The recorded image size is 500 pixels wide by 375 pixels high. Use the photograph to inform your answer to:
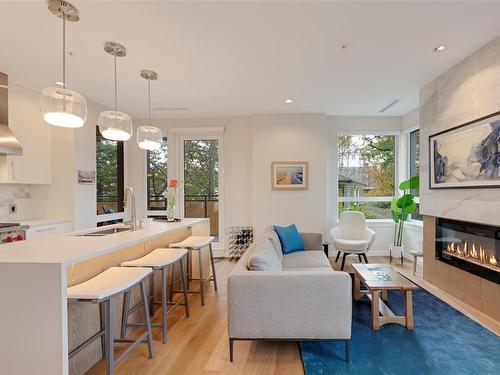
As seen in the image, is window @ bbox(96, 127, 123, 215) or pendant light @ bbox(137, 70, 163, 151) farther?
window @ bbox(96, 127, 123, 215)

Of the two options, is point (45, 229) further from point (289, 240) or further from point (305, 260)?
point (305, 260)

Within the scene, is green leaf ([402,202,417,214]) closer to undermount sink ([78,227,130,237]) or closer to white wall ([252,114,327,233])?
white wall ([252,114,327,233])

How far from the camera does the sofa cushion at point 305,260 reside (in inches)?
130

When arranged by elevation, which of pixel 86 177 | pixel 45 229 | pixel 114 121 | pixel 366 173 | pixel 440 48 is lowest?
pixel 45 229

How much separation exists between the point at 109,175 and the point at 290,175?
3285mm

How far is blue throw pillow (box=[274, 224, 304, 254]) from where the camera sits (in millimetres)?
3889

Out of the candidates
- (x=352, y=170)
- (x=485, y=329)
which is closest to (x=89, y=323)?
A: (x=485, y=329)

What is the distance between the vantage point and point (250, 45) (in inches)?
108

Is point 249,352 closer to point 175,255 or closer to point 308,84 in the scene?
point 175,255

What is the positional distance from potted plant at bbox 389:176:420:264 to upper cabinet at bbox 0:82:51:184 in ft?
18.3

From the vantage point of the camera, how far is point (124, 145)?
223 inches

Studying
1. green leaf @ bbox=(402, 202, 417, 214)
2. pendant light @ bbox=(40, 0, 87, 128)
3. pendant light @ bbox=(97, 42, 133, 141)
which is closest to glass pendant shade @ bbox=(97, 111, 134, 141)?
pendant light @ bbox=(97, 42, 133, 141)

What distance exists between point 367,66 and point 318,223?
2.80 meters

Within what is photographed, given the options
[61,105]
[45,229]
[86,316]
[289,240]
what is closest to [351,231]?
[289,240]
